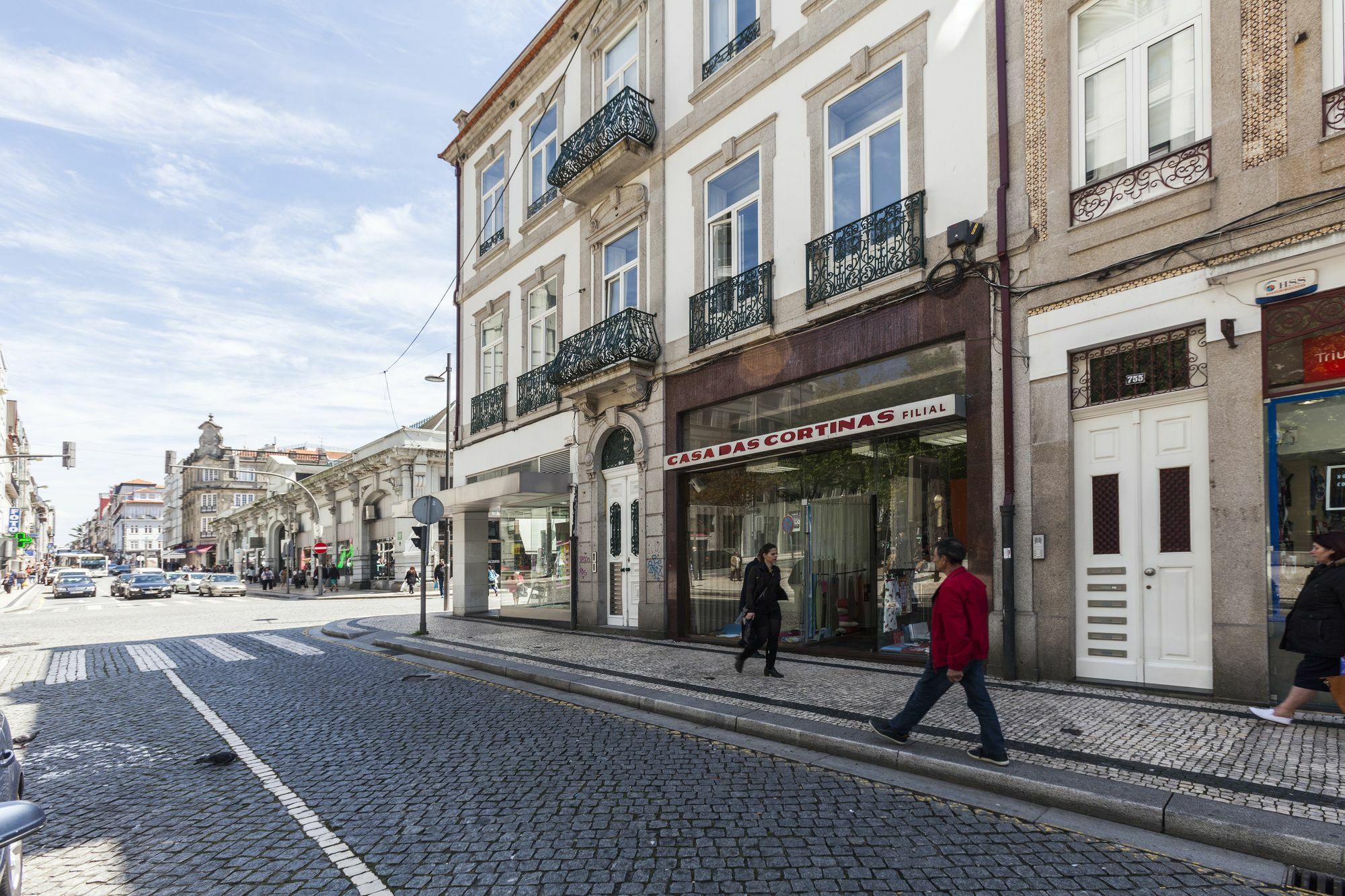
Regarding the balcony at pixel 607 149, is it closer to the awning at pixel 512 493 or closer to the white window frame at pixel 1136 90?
the awning at pixel 512 493

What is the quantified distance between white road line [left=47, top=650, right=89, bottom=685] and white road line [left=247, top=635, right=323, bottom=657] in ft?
9.49

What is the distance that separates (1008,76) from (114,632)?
68.8ft

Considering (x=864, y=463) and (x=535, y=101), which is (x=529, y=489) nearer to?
(x=864, y=463)

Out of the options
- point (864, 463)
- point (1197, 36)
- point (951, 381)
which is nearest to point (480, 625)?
point (864, 463)

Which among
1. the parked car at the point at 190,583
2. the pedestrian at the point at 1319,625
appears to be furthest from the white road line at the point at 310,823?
the parked car at the point at 190,583

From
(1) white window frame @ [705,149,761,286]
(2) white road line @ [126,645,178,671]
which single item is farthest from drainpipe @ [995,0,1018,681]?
(2) white road line @ [126,645,178,671]

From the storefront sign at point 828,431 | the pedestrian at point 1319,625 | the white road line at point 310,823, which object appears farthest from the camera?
the storefront sign at point 828,431

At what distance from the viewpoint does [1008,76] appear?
362 inches

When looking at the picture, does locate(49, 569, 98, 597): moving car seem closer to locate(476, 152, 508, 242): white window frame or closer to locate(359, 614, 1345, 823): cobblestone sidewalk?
locate(476, 152, 508, 242): white window frame

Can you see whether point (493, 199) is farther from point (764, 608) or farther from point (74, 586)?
point (74, 586)

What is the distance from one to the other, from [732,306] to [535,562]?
837cm

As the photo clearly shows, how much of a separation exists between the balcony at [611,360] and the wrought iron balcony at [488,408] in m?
3.95

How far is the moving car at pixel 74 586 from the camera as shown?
4072 cm

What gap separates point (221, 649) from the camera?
46.0ft
